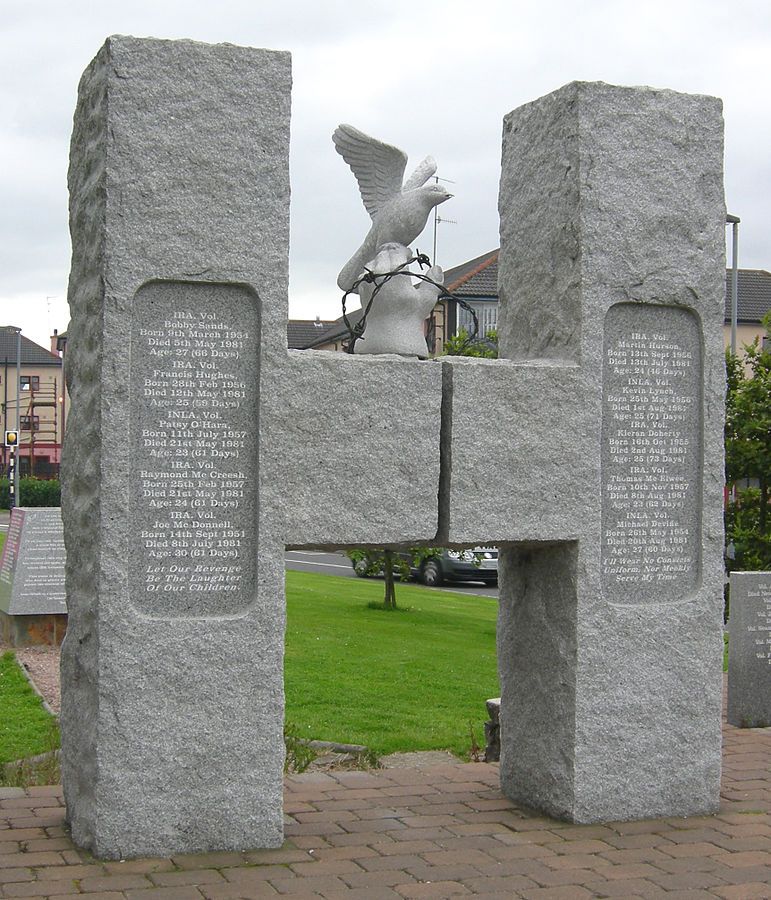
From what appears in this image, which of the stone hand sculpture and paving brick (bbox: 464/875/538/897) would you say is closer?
paving brick (bbox: 464/875/538/897)

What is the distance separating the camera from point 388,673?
34.7 feet

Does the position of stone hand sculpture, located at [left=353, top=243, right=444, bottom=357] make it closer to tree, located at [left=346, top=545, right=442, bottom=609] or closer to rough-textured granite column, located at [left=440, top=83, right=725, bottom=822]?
rough-textured granite column, located at [left=440, top=83, right=725, bottom=822]

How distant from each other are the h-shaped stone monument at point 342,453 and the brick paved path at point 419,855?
7.6 inches

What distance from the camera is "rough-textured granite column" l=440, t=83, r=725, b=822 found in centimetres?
609

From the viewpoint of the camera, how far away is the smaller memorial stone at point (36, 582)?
39.2 ft

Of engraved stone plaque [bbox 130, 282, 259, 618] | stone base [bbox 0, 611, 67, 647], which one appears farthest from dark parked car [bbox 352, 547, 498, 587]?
engraved stone plaque [bbox 130, 282, 259, 618]

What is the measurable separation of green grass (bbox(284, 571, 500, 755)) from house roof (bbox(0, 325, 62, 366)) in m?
50.1

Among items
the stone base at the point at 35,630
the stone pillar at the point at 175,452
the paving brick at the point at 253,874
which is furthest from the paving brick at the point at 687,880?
the stone base at the point at 35,630

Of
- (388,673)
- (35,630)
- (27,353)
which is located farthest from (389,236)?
(27,353)

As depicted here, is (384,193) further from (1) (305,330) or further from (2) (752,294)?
(1) (305,330)

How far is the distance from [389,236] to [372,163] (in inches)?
16.8

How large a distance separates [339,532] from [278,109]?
1.96m

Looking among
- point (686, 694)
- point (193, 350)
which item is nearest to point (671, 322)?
point (686, 694)

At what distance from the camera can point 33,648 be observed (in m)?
12.0
